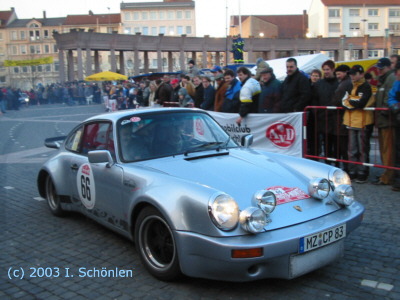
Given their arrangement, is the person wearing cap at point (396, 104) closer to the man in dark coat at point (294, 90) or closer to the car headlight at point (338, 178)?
the man in dark coat at point (294, 90)

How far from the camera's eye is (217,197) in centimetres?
327

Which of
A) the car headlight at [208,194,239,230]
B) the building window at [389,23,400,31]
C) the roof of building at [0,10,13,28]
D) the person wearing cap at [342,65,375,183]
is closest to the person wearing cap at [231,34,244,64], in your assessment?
the person wearing cap at [342,65,375,183]

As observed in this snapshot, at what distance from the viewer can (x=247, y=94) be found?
8.57m

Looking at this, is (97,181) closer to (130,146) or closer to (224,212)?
(130,146)

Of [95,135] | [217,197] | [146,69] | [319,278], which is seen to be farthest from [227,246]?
[146,69]

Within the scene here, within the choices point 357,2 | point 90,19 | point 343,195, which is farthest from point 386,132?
point 90,19

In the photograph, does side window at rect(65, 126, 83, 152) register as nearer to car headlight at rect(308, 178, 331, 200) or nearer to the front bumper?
the front bumper

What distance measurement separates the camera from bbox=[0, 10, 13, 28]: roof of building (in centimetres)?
10134

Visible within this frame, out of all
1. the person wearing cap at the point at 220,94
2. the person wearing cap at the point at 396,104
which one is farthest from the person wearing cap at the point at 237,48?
the person wearing cap at the point at 396,104

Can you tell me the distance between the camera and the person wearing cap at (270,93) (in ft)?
27.5

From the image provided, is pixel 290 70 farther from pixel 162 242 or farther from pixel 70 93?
pixel 70 93

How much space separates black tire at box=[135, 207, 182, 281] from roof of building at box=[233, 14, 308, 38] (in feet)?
332

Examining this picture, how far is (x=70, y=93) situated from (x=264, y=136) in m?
34.8

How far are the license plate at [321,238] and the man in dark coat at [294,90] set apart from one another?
4.77 meters
